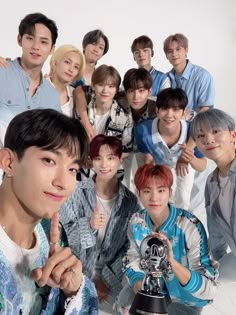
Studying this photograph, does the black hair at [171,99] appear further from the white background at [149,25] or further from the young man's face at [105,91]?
the white background at [149,25]

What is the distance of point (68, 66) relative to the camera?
2301 millimetres

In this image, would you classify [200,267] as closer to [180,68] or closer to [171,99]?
[171,99]

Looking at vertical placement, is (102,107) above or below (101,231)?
above

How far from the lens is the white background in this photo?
4184mm

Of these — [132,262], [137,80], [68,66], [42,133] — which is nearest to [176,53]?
[137,80]

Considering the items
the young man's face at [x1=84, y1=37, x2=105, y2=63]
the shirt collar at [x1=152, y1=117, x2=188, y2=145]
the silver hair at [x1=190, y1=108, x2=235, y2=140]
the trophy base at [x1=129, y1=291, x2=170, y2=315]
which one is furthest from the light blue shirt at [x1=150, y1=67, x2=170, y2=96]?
the trophy base at [x1=129, y1=291, x2=170, y2=315]

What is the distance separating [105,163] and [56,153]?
101cm

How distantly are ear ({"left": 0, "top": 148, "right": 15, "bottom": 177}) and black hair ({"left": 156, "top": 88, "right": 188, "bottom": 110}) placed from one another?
55.9 inches

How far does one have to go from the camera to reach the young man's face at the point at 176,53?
8.87 feet

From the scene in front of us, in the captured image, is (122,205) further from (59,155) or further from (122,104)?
(59,155)

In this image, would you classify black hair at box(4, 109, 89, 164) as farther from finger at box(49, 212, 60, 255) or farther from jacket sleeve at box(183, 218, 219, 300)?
jacket sleeve at box(183, 218, 219, 300)

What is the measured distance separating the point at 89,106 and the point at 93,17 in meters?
2.50

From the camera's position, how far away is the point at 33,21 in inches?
76.0

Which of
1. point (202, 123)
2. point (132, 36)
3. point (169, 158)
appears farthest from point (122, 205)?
point (132, 36)
